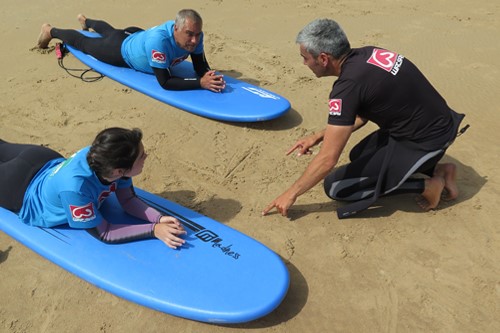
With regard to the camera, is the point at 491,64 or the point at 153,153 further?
the point at 491,64

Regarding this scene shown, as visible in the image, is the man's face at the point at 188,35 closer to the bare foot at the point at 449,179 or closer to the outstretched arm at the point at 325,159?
the outstretched arm at the point at 325,159

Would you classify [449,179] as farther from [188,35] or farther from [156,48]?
[156,48]

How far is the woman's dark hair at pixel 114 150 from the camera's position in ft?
7.51

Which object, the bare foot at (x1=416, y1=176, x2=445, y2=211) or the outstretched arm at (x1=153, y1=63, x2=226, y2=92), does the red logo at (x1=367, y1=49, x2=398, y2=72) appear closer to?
the bare foot at (x1=416, y1=176, x2=445, y2=211)

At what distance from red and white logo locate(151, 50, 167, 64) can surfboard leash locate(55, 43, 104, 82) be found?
105 cm

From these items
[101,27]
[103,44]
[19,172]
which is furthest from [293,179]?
[101,27]

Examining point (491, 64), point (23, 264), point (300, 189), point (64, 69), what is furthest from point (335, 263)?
point (64, 69)

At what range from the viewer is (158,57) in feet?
14.1

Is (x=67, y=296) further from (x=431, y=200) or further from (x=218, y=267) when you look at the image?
(x=431, y=200)

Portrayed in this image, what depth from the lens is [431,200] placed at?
3.12 metres

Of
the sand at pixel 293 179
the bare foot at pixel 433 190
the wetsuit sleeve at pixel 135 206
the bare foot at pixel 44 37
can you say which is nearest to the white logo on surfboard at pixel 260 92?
the sand at pixel 293 179

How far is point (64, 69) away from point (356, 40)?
375 centimetres

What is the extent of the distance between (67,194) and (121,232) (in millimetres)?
447

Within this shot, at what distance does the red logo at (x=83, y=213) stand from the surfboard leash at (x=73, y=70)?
113 inches
